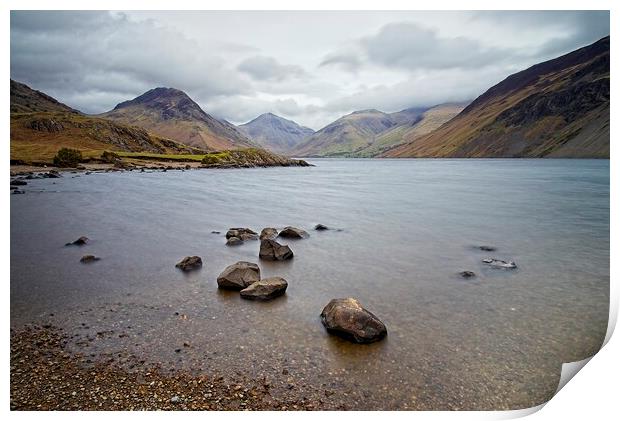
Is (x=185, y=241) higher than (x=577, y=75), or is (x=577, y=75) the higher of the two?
(x=577, y=75)

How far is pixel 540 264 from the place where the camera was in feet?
40.8

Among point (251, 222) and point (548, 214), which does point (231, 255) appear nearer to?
point (251, 222)

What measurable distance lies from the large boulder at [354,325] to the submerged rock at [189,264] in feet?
19.2

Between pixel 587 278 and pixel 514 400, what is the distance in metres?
7.59

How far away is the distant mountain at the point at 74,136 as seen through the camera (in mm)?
87938

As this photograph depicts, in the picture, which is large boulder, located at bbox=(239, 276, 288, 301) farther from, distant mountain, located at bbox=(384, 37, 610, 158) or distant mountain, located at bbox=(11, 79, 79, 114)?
distant mountain, located at bbox=(11, 79, 79, 114)

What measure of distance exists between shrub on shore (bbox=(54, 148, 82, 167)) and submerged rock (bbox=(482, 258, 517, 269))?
78840mm

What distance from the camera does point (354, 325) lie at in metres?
7.01

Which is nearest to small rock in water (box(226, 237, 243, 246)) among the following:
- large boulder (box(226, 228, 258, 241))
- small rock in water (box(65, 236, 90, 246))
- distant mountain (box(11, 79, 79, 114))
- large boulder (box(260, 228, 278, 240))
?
large boulder (box(226, 228, 258, 241))

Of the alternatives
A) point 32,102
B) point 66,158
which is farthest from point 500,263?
point 32,102

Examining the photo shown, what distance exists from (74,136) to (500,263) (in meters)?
131

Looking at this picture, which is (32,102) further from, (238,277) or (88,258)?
(238,277)

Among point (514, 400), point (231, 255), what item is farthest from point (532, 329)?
point (231, 255)

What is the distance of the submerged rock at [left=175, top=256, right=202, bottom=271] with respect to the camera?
11.5 meters
